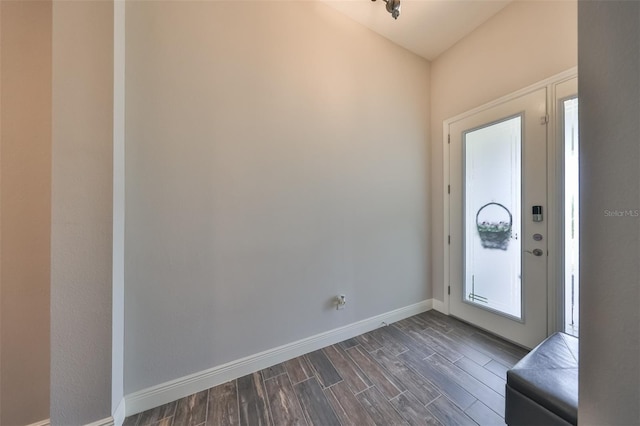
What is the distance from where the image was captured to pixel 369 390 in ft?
4.99

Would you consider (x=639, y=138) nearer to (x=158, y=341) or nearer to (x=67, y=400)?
(x=158, y=341)

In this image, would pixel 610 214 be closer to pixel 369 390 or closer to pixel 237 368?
pixel 369 390

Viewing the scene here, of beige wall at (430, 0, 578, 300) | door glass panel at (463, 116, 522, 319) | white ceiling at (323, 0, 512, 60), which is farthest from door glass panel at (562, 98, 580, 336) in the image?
white ceiling at (323, 0, 512, 60)

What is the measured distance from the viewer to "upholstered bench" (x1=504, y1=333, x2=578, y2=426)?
3.20ft

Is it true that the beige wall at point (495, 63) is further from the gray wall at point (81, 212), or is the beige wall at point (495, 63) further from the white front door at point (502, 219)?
the gray wall at point (81, 212)

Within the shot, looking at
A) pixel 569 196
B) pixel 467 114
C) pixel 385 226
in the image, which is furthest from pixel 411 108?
pixel 569 196

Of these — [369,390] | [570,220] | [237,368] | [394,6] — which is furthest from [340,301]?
[394,6]

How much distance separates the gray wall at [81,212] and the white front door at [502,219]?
3.01 m

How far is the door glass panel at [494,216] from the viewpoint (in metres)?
2.04

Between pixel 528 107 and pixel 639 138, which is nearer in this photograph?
pixel 639 138

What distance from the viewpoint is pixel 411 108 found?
261cm

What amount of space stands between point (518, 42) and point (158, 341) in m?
3.79

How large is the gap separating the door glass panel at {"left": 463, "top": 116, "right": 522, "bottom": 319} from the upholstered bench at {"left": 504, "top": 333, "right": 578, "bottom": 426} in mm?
873

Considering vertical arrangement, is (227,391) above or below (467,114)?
below
